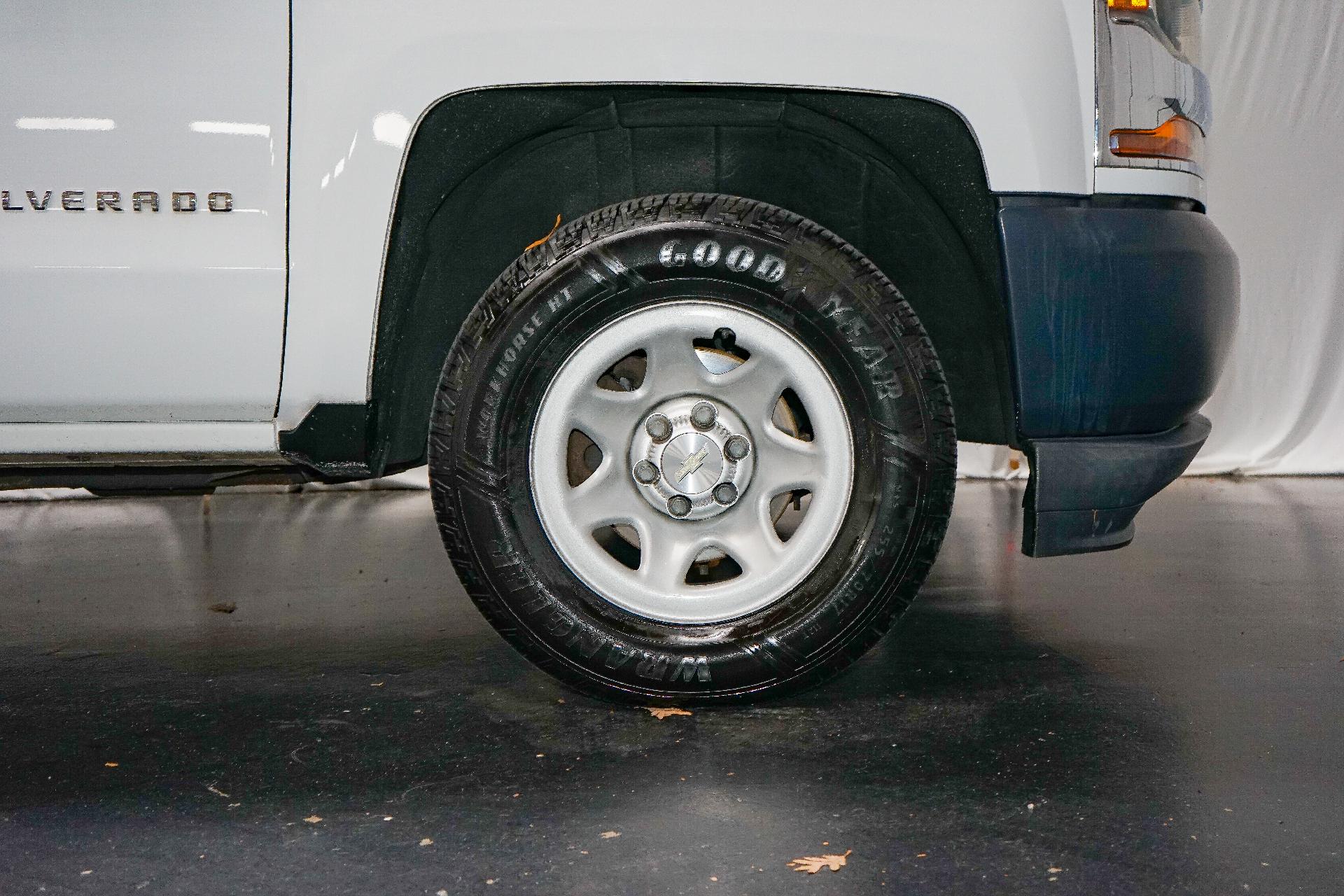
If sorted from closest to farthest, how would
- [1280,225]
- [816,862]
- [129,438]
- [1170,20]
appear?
[816,862], [129,438], [1170,20], [1280,225]

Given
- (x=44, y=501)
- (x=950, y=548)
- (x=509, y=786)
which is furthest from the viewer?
(x=44, y=501)

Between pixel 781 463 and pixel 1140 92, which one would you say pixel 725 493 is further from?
pixel 1140 92

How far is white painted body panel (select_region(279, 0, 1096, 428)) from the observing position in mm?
1832

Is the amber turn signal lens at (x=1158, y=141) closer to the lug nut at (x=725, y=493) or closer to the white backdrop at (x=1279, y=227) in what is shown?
the lug nut at (x=725, y=493)

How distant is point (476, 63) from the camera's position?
1.84 m

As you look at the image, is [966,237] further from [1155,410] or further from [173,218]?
[173,218]

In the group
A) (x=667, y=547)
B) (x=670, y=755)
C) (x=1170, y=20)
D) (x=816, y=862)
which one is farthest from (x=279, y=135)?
(x=1170, y=20)

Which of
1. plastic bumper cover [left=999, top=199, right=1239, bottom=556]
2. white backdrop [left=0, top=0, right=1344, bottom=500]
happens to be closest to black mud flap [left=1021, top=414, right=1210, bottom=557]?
plastic bumper cover [left=999, top=199, right=1239, bottom=556]

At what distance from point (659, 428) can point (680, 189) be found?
540 millimetres

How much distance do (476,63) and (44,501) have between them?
4519 mm

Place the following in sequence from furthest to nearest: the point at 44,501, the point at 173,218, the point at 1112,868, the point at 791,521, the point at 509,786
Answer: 1. the point at 44,501
2. the point at 791,521
3. the point at 173,218
4. the point at 509,786
5. the point at 1112,868

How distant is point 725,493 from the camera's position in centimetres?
193

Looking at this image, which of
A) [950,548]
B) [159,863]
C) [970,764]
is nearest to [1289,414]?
[950,548]

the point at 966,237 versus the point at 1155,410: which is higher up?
the point at 966,237
